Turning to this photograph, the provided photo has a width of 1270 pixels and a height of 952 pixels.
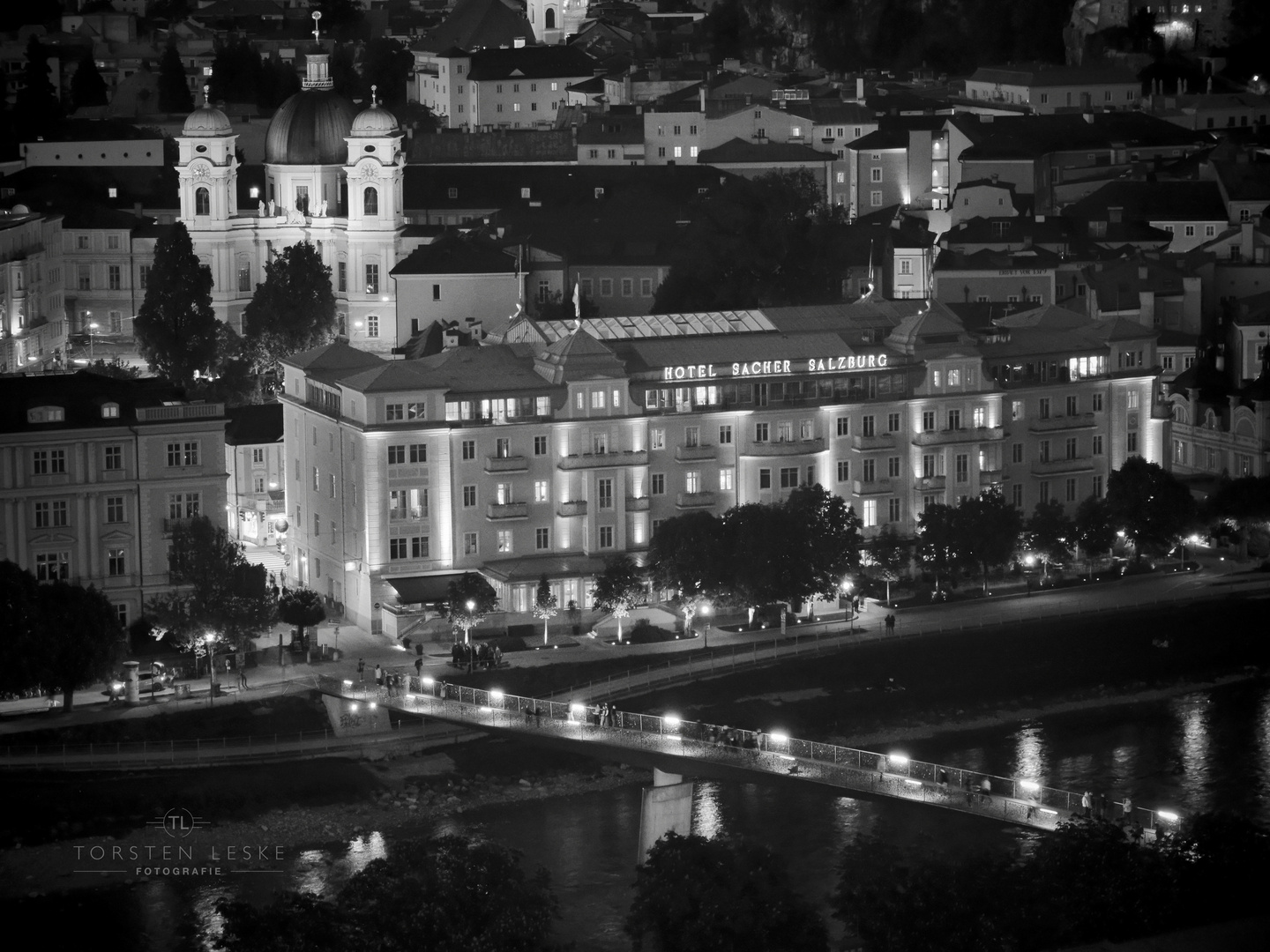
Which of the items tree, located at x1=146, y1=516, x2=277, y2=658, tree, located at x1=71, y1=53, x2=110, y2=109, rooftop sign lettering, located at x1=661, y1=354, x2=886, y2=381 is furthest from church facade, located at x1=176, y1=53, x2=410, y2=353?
tree, located at x1=71, y1=53, x2=110, y2=109

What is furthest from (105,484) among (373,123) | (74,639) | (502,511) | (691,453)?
(373,123)

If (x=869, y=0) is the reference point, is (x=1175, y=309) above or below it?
below

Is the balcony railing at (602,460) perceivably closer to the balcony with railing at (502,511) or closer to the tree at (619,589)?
the balcony with railing at (502,511)

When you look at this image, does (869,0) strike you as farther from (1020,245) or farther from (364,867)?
(364,867)

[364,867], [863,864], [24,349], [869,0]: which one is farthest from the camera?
[869,0]

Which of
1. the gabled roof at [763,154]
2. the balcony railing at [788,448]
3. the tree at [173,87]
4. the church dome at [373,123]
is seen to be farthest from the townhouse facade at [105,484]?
the tree at [173,87]

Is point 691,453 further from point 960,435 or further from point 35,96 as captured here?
point 35,96

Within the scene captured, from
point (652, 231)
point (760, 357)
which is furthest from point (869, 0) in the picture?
point (760, 357)
